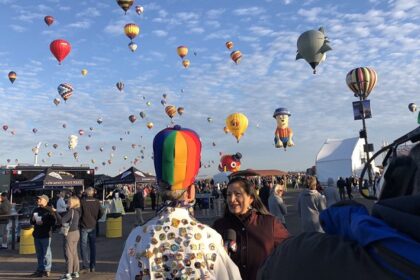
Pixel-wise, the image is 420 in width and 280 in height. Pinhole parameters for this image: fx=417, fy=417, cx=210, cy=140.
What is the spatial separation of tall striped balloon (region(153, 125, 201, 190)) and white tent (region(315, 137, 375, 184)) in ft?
133

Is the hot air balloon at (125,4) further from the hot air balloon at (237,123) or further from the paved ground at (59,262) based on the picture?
the paved ground at (59,262)

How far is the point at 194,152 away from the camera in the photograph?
9.77ft

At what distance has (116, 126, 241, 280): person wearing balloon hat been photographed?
2629mm

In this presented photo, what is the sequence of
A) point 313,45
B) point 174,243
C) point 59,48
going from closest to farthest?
point 174,243 → point 313,45 → point 59,48

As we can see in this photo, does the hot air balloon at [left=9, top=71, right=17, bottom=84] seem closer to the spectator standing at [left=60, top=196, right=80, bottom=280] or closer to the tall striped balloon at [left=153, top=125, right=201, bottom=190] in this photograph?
the spectator standing at [left=60, top=196, right=80, bottom=280]

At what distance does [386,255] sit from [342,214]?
0.65 ft

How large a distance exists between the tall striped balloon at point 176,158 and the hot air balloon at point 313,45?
20473 millimetres

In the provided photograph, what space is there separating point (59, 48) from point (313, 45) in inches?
725

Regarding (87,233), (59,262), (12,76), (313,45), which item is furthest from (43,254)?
(12,76)

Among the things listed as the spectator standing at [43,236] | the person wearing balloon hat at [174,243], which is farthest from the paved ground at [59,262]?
the person wearing balloon hat at [174,243]

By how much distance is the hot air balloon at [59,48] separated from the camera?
3018 centimetres

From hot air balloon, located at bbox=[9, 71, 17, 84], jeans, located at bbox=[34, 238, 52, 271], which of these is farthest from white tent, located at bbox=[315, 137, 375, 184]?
jeans, located at bbox=[34, 238, 52, 271]

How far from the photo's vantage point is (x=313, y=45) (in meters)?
22.0

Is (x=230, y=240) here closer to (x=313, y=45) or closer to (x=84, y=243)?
(x=84, y=243)
